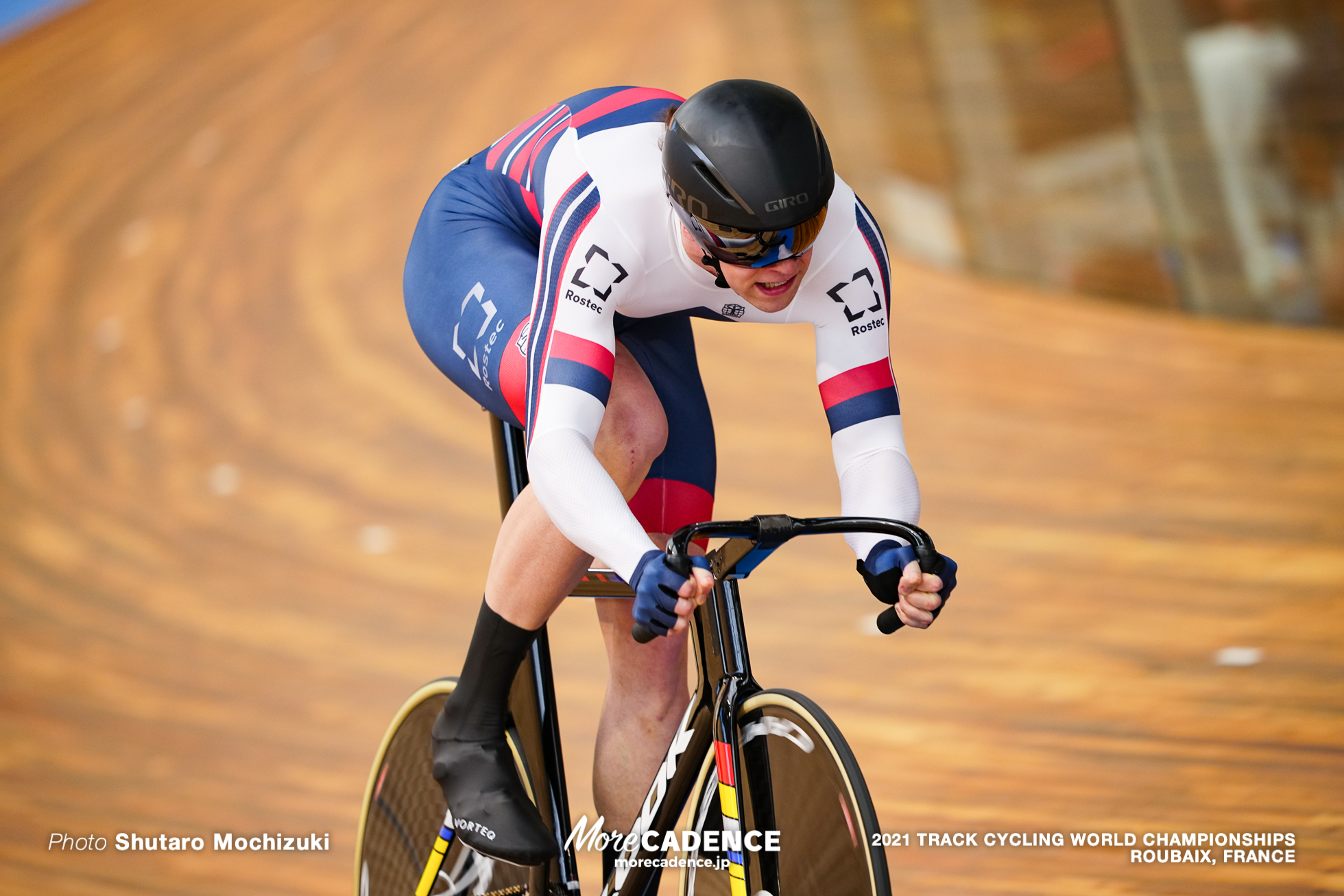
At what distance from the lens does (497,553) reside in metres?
1.80

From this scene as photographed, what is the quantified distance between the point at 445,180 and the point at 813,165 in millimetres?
787

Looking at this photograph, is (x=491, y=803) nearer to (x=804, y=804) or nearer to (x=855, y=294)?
(x=804, y=804)

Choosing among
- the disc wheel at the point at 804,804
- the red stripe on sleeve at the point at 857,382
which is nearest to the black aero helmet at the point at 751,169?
the red stripe on sleeve at the point at 857,382

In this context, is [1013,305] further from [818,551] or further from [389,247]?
[389,247]

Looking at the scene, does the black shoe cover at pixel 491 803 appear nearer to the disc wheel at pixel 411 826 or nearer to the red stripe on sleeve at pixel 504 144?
the disc wheel at pixel 411 826

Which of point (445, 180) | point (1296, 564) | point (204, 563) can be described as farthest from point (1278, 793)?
point (204, 563)

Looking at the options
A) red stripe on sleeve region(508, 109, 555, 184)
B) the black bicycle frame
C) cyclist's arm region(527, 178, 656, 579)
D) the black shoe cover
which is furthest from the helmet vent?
the black shoe cover

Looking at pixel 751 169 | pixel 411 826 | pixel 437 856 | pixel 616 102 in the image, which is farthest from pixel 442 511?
pixel 751 169

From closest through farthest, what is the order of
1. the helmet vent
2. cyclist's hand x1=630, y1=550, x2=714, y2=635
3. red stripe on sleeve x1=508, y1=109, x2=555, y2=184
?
cyclist's hand x1=630, y1=550, x2=714, y2=635
the helmet vent
red stripe on sleeve x1=508, y1=109, x2=555, y2=184

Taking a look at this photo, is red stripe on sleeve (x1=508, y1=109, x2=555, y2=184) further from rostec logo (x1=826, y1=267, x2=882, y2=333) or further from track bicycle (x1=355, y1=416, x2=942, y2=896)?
rostec logo (x1=826, y1=267, x2=882, y2=333)

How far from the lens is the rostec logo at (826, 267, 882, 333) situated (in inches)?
67.9

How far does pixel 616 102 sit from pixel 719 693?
0.80 m

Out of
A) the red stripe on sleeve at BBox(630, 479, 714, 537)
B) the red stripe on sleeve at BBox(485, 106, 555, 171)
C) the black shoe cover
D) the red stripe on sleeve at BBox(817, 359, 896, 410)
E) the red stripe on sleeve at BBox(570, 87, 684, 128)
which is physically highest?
the red stripe on sleeve at BBox(485, 106, 555, 171)

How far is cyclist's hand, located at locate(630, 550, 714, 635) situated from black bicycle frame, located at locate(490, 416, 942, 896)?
13mm
